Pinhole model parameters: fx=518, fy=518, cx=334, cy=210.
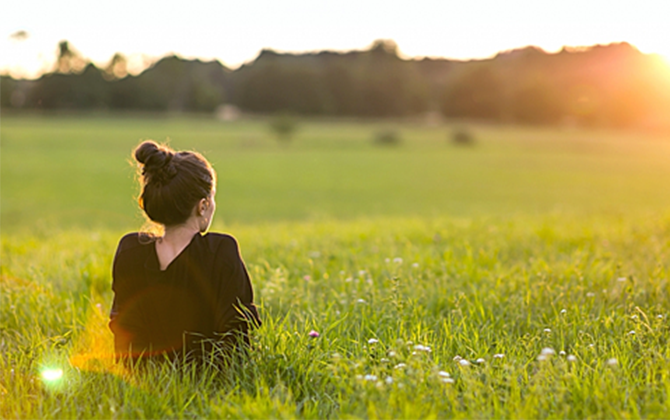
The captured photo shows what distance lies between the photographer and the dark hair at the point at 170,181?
96.7 inches

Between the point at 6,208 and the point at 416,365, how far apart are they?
55.2ft

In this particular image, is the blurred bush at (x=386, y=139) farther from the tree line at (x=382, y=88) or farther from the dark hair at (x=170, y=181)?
the dark hair at (x=170, y=181)

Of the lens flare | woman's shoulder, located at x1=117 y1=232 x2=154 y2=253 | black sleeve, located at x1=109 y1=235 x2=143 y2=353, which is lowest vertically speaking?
the lens flare

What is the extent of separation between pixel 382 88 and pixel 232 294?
96166mm

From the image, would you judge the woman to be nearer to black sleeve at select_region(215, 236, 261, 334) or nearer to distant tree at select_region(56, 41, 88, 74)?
black sleeve at select_region(215, 236, 261, 334)

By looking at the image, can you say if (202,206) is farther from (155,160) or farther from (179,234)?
(155,160)

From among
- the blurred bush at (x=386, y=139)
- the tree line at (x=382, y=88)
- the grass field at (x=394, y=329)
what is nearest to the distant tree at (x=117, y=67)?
the tree line at (x=382, y=88)

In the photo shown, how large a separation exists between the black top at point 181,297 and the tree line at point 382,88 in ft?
237

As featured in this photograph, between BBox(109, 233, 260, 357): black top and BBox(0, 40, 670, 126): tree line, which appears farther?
BBox(0, 40, 670, 126): tree line

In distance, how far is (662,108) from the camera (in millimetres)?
69000

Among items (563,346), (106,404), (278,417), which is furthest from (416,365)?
(106,404)

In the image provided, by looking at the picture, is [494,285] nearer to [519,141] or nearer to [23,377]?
[23,377]

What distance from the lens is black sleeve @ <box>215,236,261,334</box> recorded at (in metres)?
2.58

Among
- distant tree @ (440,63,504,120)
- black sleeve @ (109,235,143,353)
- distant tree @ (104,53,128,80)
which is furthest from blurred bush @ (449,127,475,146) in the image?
black sleeve @ (109,235,143,353)
